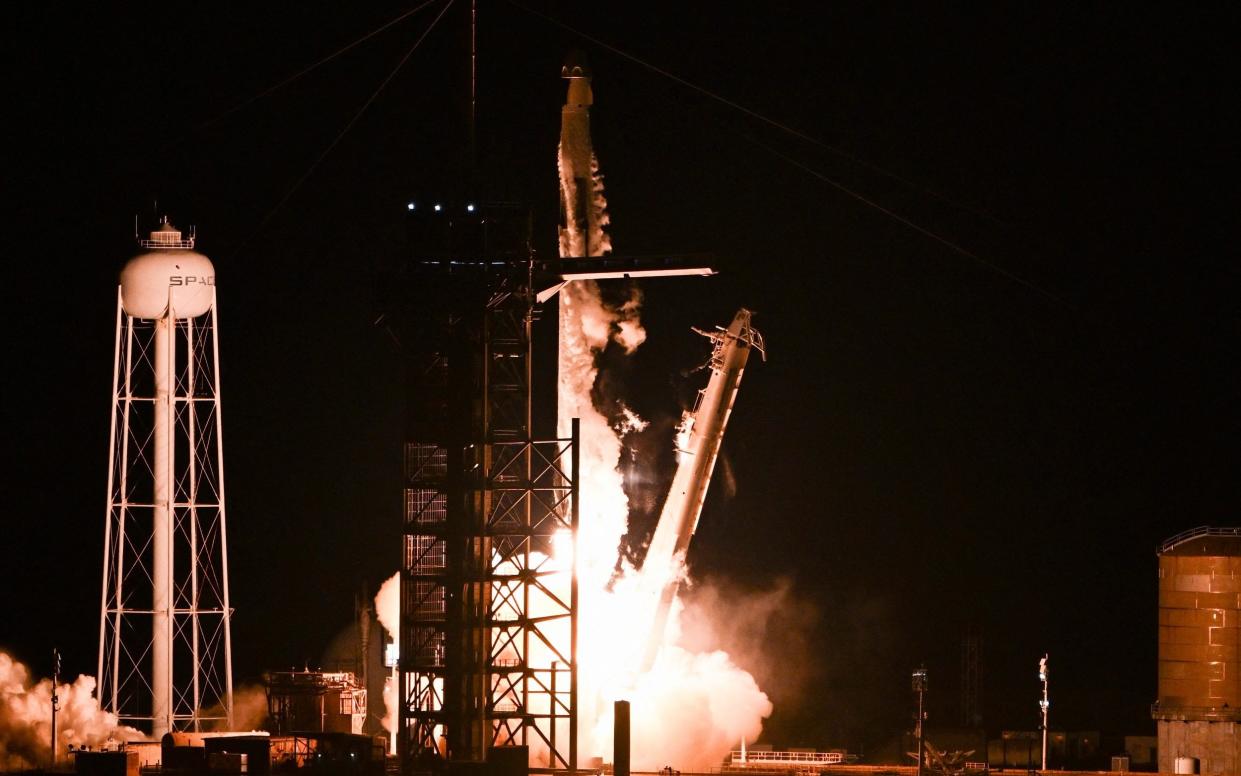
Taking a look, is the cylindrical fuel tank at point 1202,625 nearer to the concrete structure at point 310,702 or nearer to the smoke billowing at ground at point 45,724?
the concrete structure at point 310,702

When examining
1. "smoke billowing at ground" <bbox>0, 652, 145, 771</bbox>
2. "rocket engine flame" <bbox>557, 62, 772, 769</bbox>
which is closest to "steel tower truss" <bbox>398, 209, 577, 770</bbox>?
"rocket engine flame" <bbox>557, 62, 772, 769</bbox>

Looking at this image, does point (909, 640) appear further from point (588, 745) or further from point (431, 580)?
point (431, 580)

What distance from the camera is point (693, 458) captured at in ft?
192

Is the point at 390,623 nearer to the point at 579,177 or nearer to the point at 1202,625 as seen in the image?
the point at 579,177

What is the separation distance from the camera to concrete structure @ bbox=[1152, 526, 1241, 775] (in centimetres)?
6769

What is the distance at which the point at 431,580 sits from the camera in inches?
2173

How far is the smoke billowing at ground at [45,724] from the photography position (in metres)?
59.8

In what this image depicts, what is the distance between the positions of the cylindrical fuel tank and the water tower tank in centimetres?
2989

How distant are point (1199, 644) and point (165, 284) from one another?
32.1 m

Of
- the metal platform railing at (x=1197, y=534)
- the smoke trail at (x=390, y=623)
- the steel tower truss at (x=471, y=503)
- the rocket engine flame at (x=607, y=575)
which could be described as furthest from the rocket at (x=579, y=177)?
the metal platform railing at (x=1197, y=534)

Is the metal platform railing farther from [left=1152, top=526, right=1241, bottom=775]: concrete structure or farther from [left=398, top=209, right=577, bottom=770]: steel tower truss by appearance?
[left=398, top=209, right=577, bottom=770]: steel tower truss

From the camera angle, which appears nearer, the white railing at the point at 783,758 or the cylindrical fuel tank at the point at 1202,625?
the white railing at the point at 783,758

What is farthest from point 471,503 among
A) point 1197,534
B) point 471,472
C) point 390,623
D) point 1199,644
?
point 1197,534

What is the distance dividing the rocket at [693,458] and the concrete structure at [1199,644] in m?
17.5
